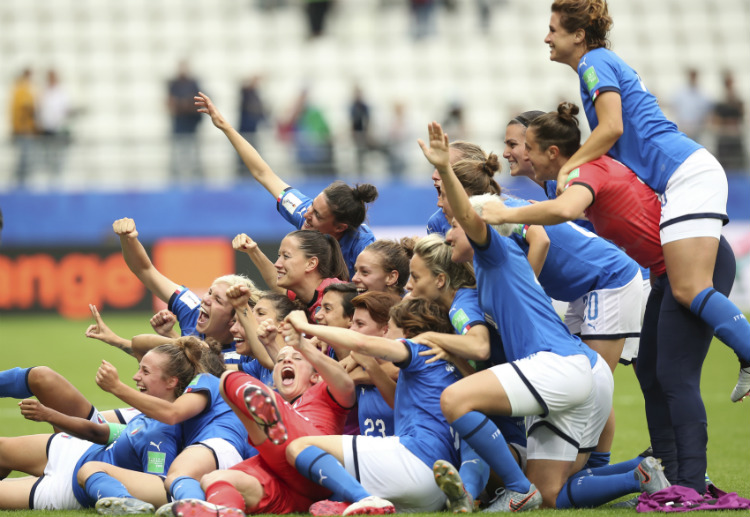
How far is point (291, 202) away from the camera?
6.71 m

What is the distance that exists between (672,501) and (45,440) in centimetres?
309

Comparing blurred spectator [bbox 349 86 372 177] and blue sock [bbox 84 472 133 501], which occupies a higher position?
blurred spectator [bbox 349 86 372 177]

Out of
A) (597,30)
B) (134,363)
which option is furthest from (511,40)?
(597,30)

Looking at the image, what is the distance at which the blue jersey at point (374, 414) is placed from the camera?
16.1ft

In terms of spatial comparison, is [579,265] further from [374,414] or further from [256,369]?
[256,369]

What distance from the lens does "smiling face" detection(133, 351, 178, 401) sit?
499 cm

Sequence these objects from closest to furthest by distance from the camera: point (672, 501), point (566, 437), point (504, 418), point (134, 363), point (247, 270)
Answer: point (672, 501) → point (566, 437) → point (504, 418) → point (134, 363) → point (247, 270)

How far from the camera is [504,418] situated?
16.1 feet

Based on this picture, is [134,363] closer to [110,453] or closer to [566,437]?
[110,453]

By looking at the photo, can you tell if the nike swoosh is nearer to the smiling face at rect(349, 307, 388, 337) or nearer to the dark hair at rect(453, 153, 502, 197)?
the smiling face at rect(349, 307, 388, 337)

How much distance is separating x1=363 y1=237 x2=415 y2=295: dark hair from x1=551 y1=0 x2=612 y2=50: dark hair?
5.26 ft

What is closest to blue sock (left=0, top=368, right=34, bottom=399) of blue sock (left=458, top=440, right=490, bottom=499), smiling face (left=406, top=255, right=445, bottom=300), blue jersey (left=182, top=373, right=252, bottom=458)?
blue jersey (left=182, top=373, right=252, bottom=458)

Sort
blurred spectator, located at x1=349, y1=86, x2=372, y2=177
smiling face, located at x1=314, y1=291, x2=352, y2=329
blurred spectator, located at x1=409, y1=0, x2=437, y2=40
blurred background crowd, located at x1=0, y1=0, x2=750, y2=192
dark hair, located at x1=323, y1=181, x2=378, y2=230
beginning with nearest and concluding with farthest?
smiling face, located at x1=314, y1=291, x2=352, y2=329, dark hair, located at x1=323, y1=181, x2=378, y2=230, blurred spectator, located at x1=349, y1=86, x2=372, y2=177, blurred background crowd, located at x1=0, y1=0, x2=750, y2=192, blurred spectator, located at x1=409, y1=0, x2=437, y2=40

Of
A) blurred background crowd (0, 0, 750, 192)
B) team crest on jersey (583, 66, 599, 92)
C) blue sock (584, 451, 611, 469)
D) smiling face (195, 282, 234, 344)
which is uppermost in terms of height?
blurred background crowd (0, 0, 750, 192)
